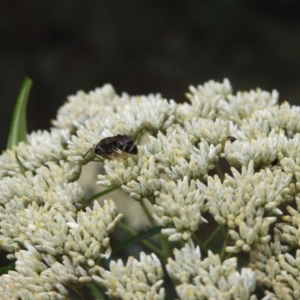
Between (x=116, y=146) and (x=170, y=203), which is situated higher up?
(x=116, y=146)

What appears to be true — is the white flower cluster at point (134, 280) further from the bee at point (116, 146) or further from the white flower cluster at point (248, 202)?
the bee at point (116, 146)

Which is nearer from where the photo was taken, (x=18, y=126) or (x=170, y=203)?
(x=170, y=203)

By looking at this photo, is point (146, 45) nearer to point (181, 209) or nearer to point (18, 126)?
point (18, 126)

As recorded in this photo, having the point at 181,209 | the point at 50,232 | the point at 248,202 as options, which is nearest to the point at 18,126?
the point at 50,232

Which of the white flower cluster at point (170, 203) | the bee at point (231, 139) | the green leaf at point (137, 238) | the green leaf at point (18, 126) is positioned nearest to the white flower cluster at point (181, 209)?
the white flower cluster at point (170, 203)

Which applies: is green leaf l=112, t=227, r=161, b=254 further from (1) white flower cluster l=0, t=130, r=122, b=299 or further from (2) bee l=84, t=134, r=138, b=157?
(2) bee l=84, t=134, r=138, b=157

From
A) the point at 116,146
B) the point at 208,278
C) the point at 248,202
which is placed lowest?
the point at 208,278

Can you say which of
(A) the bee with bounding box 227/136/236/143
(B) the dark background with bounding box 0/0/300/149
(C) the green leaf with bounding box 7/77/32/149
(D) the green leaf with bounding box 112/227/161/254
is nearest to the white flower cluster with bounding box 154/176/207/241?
(D) the green leaf with bounding box 112/227/161/254

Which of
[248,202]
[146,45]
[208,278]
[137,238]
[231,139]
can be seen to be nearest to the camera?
[208,278]
